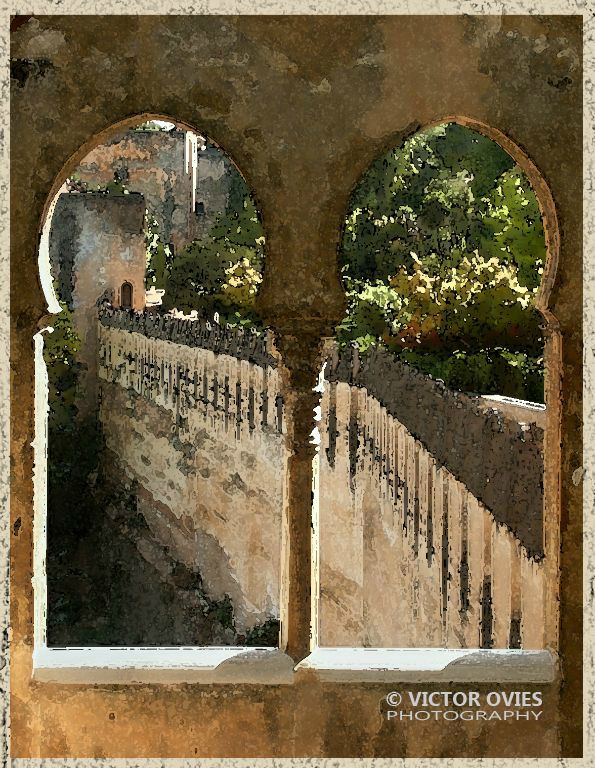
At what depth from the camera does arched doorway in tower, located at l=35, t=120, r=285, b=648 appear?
12.8 metres

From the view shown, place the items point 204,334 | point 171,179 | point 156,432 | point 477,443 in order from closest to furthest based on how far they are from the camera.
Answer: point 477,443 < point 204,334 < point 156,432 < point 171,179

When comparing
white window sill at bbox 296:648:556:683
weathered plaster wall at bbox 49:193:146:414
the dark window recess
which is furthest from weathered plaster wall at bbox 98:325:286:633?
white window sill at bbox 296:648:556:683

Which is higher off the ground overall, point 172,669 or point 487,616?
point 172,669

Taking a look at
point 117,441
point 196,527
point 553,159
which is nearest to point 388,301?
point 196,527

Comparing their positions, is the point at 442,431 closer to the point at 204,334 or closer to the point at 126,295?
the point at 204,334

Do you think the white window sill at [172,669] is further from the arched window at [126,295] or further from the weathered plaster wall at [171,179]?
the weathered plaster wall at [171,179]

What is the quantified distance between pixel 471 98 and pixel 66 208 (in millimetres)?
20291

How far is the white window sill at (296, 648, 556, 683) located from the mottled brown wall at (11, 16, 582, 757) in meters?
0.06

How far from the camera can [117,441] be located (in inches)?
822

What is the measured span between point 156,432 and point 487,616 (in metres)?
12.1

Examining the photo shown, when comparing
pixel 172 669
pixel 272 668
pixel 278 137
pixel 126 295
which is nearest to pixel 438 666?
pixel 272 668

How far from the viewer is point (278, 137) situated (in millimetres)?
3479

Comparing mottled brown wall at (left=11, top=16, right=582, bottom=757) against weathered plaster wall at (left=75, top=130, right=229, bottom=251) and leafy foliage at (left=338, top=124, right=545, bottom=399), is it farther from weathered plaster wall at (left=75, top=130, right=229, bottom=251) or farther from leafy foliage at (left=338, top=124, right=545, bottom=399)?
weathered plaster wall at (left=75, top=130, right=229, bottom=251)

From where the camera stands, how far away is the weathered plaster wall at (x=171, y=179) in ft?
99.4
